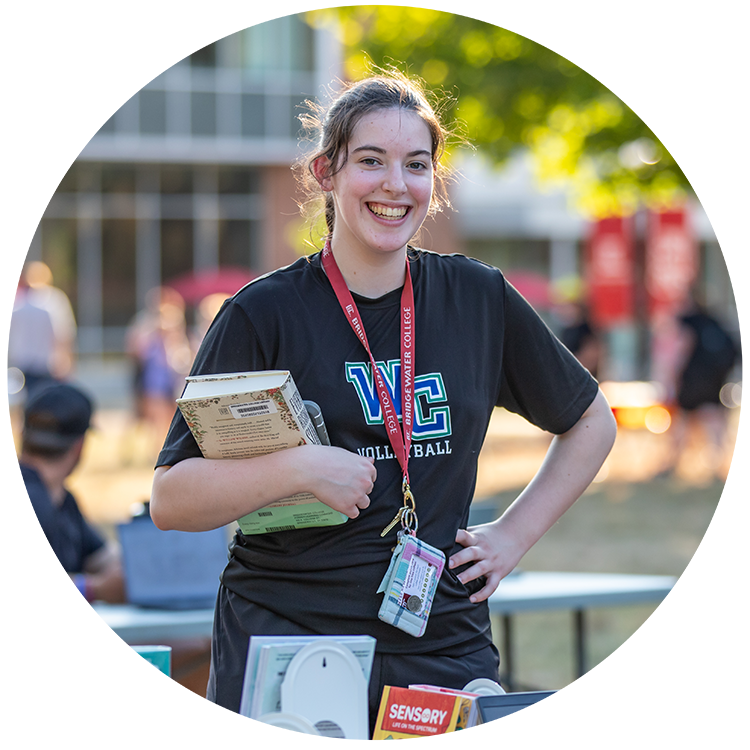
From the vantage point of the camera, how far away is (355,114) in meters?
1.87

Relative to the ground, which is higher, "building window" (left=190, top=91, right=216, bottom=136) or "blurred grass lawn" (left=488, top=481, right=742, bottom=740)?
"building window" (left=190, top=91, right=216, bottom=136)

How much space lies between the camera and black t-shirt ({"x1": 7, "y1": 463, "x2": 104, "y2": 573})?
3465 mm

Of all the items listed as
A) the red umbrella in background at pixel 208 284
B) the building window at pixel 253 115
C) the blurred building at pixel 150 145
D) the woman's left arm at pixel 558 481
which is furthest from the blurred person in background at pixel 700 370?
the building window at pixel 253 115

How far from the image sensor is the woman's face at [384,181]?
185 centimetres

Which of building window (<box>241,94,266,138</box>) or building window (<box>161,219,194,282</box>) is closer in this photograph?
building window (<box>241,94,266,138</box>)

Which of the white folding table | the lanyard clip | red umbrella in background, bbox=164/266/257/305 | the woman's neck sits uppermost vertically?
red umbrella in background, bbox=164/266/257/305

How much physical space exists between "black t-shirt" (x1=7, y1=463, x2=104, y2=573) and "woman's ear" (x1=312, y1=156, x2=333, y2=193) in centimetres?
201

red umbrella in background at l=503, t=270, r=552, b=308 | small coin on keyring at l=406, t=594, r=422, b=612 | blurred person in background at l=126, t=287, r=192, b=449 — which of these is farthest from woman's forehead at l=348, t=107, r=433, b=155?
red umbrella in background at l=503, t=270, r=552, b=308

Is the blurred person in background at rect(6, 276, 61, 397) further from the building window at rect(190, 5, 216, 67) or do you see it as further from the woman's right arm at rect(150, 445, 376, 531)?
the building window at rect(190, 5, 216, 67)

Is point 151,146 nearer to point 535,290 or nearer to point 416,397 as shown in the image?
point 535,290

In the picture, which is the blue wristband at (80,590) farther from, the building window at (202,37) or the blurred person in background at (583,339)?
the building window at (202,37)

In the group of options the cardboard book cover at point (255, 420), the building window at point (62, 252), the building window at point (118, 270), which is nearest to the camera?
the cardboard book cover at point (255, 420)

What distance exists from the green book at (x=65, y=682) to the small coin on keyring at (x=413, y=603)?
598 millimetres

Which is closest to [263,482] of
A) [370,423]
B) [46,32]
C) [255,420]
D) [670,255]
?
[255,420]
